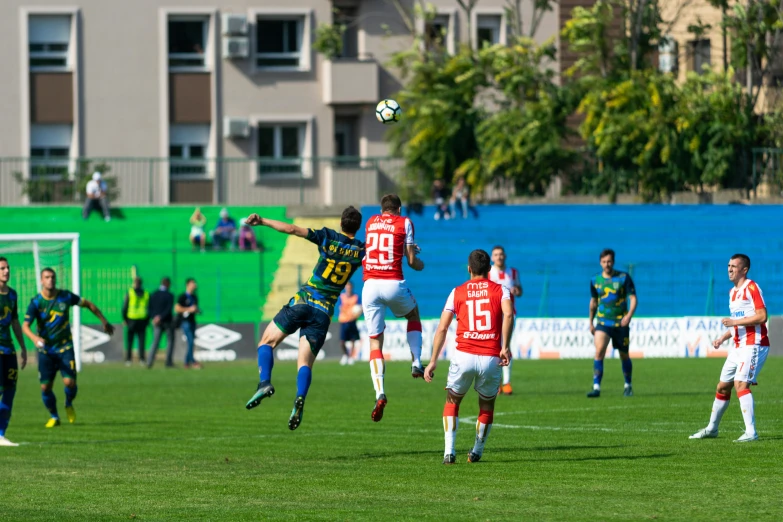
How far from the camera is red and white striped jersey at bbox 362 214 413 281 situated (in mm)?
14953

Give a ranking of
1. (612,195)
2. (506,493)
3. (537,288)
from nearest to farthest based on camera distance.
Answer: (506,493), (537,288), (612,195)

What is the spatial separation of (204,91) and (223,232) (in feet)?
26.7

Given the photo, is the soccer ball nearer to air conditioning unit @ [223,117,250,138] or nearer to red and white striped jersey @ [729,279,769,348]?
red and white striped jersey @ [729,279,769,348]

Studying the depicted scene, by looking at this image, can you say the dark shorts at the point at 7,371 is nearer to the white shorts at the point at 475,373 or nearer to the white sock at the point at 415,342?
the white sock at the point at 415,342

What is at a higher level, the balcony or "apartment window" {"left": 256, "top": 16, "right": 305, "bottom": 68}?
"apartment window" {"left": 256, "top": 16, "right": 305, "bottom": 68}

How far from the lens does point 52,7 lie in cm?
4584

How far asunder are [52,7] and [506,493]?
1488 inches

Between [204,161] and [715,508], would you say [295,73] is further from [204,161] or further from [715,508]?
[715,508]

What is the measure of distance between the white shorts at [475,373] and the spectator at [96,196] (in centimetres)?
2935

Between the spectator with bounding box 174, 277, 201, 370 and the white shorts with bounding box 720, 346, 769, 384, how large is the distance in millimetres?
19892

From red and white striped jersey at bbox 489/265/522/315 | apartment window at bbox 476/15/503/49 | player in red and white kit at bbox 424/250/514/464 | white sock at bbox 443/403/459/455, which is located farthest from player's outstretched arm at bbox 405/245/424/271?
apartment window at bbox 476/15/503/49

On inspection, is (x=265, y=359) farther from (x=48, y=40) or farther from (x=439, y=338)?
(x=48, y=40)

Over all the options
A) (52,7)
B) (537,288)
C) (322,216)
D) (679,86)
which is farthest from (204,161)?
(679,86)

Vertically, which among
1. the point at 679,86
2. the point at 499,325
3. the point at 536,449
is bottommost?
the point at 536,449
